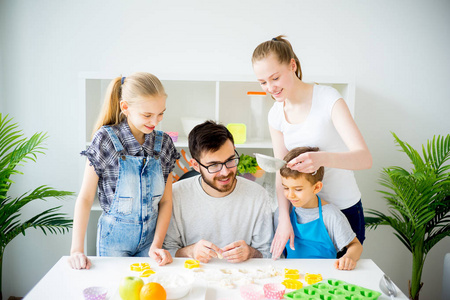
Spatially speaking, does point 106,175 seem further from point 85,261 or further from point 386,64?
point 386,64

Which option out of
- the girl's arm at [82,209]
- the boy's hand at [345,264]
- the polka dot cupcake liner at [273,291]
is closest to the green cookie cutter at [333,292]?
the polka dot cupcake liner at [273,291]

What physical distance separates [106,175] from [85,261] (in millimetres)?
374

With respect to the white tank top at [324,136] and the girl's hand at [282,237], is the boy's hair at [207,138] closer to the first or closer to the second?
the white tank top at [324,136]

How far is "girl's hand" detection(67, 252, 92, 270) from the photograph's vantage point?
1.47 meters

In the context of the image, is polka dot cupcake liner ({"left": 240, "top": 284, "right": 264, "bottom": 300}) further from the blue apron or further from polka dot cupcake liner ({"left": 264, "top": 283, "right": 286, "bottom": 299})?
the blue apron

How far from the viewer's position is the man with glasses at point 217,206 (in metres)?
1.84

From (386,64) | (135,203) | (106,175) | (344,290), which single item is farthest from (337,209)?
(386,64)

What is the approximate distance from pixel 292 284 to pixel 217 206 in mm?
659

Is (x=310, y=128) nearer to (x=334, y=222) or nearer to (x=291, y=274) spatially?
(x=334, y=222)

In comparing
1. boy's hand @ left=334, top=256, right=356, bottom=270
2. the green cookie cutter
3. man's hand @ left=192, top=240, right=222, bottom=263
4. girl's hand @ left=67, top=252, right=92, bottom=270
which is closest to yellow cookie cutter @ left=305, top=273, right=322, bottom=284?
the green cookie cutter

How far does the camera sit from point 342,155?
1.52 metres

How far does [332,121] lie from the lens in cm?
171

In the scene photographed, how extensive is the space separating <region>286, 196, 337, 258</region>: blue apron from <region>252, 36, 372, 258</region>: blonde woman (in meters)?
0.09

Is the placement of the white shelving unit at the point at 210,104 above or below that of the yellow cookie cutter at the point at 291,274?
above
